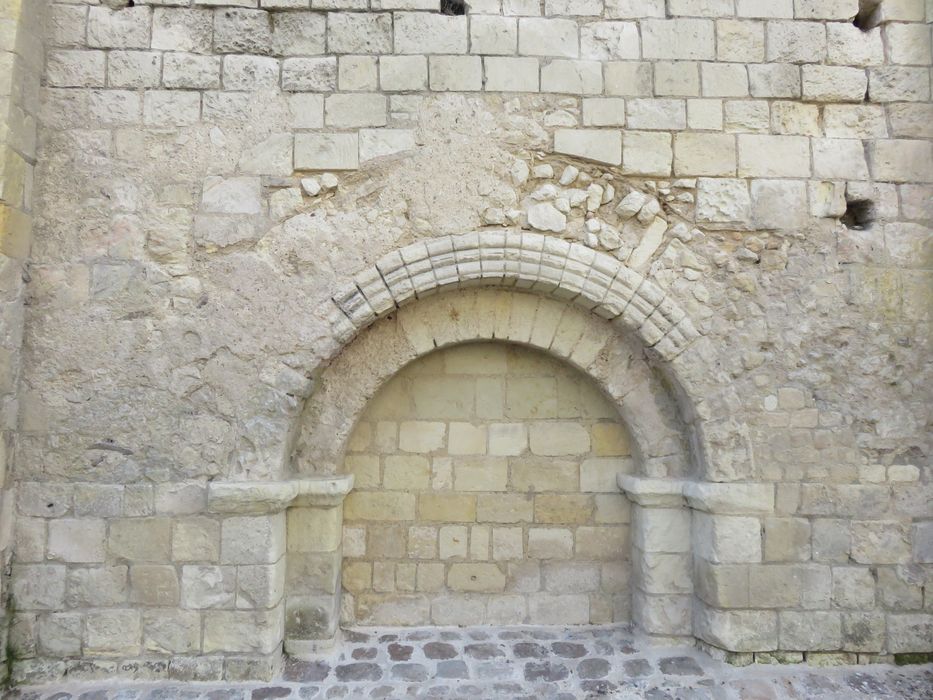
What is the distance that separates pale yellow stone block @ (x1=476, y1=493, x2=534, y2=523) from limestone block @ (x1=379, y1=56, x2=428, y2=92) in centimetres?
254

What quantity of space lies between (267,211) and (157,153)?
0.72 metres

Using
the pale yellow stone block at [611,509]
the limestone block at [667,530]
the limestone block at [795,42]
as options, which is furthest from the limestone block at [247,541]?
the limestone block at [795,42]

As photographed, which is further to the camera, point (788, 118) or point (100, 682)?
point (788, 118)

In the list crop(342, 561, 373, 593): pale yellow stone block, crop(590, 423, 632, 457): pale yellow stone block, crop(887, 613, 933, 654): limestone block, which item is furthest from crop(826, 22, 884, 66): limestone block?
crop(342, 561, 373, 593): pale yellow stone block

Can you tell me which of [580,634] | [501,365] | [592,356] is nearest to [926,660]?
[580,634]

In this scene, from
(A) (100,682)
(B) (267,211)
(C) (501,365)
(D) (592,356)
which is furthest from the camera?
(C) (501,365)

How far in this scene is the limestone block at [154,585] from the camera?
3.14m

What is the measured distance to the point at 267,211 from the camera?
3.29 metres

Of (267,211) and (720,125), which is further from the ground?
(720,125)

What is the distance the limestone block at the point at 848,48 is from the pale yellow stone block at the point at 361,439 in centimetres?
364

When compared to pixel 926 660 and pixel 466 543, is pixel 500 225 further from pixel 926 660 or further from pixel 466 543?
pixel 926 660

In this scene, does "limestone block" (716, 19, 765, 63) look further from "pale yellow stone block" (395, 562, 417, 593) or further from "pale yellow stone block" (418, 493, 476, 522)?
"pale yellow stone block" (395, 562, 417, 593)

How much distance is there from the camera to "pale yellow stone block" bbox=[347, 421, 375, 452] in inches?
145

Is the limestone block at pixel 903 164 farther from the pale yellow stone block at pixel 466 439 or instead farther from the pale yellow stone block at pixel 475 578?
the pale yellow stone block at pixel 475 578
